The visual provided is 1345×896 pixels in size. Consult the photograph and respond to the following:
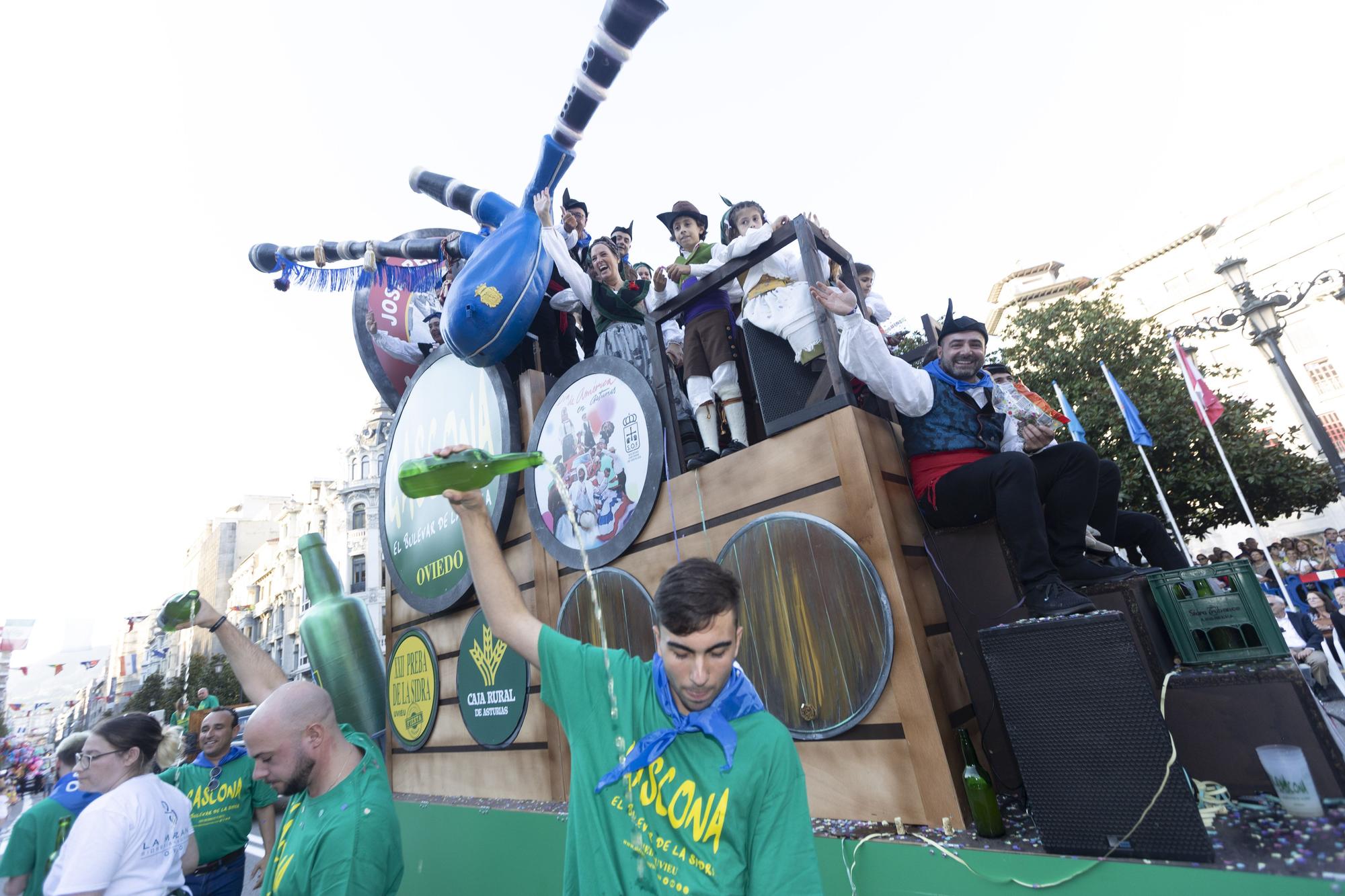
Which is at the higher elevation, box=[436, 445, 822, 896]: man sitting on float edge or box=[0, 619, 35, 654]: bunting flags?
box=[0, 619, 35, 654]: bunting flags

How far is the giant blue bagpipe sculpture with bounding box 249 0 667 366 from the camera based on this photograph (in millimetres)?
3789

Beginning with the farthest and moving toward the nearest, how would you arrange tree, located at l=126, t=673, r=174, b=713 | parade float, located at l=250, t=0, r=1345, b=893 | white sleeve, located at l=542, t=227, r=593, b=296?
1. tree, located at l=126, t=673, r=174, b=713
2. white sleeve, located at l=542, t=227, r=593, b=296
3. parade float, located at l=250, t=0, r=1345, b=893

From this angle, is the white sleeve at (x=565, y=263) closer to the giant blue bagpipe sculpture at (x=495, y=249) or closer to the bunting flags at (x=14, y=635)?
the giant blue bagpipe sculpture at (x=495, y=249)

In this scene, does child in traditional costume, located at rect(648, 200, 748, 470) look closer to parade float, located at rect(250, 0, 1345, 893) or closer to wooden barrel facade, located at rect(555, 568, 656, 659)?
parade float, located at rect(250, 0, 1345, 893)

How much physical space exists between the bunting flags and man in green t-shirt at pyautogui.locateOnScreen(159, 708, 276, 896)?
112 feet

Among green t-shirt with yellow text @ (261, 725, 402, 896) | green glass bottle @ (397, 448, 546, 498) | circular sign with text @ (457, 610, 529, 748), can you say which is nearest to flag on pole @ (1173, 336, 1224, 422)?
circular sign with text @ (457, 610, 529, 748)

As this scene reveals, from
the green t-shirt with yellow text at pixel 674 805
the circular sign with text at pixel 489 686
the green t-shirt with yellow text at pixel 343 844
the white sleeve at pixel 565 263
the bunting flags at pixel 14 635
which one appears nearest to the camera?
the green t-shirt with yellow text at pixel 674 805

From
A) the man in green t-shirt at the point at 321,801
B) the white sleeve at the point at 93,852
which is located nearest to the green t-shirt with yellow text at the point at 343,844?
the man in green t-shirt at the point at 321,801

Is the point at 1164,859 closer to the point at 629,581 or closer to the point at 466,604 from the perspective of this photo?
the point at 629,581

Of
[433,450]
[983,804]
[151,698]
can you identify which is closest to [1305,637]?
[983,804]

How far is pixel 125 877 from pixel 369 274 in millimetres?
5024

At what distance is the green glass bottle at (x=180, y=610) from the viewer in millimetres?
3475

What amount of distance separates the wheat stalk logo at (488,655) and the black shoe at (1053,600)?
3490mm

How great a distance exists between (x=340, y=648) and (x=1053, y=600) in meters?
5.93
